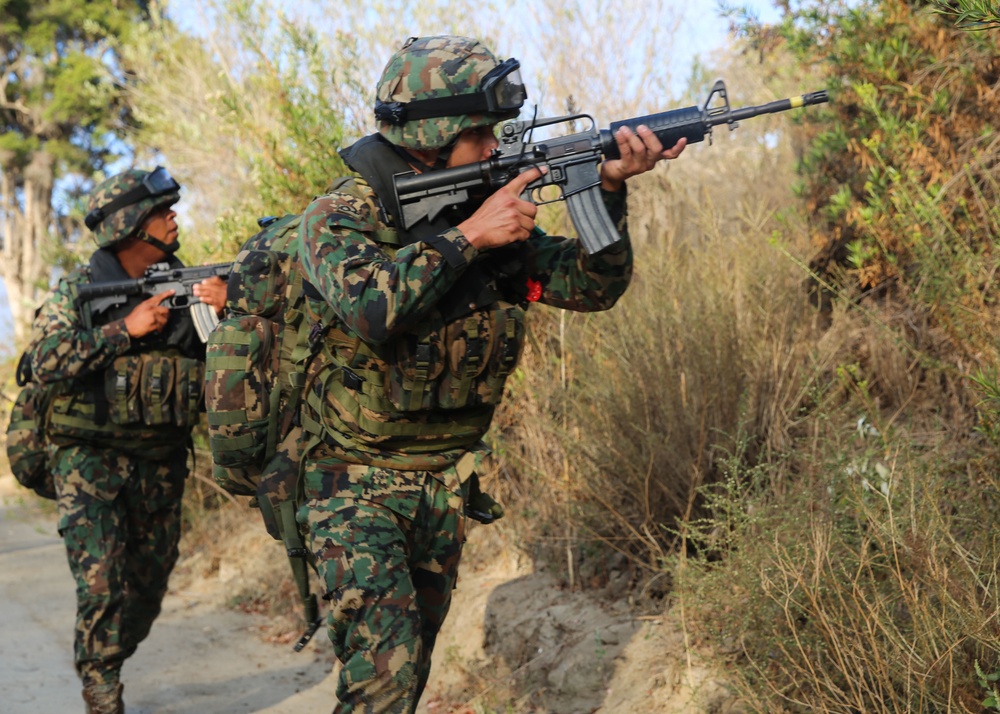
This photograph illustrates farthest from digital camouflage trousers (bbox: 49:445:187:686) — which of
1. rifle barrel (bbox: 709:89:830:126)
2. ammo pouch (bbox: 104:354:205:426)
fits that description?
rifle barrel (bbox: 709:89:830:126)

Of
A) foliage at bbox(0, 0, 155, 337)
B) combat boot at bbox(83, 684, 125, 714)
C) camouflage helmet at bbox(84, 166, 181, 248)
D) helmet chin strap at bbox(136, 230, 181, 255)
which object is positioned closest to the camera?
combat boot at bbox(83, 684, 125, 714)

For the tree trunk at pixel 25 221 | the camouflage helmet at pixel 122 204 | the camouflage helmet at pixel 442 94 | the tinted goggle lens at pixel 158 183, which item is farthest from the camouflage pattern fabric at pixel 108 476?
the tree trunk at pixel 25 221

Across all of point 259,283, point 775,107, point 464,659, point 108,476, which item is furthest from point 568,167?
point 464,659

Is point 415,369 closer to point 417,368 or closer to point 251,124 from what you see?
point 417,368

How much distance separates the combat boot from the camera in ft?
14.5

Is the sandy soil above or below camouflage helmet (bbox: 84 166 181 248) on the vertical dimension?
below

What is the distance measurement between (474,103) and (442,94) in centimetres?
9

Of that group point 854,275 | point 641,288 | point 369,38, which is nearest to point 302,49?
point 369,38

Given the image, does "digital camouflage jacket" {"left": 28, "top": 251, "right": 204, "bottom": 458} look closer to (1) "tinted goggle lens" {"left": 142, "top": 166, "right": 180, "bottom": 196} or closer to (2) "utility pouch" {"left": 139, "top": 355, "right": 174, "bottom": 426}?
(2) "utility pouch" {"left": 139, "top": 355, "right": 174, "bottom": 426}

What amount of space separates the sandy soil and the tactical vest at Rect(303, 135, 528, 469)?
1.33 meters

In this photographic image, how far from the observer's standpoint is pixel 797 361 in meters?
4.71

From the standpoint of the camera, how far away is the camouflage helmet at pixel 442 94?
9.87 ft

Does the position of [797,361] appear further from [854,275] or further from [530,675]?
[530,675]

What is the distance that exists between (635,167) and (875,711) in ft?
5.43
